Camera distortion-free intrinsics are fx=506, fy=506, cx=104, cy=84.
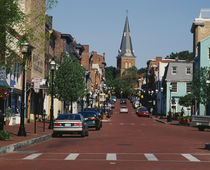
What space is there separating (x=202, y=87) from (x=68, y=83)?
14788mm

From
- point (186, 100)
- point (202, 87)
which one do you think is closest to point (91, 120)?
point (202, 87)

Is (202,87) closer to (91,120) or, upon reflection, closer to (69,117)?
(91,120)

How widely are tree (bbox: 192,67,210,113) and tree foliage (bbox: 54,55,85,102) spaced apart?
12812 mm

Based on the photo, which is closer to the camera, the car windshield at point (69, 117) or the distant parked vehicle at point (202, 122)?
the car windshield at point (69, 117)

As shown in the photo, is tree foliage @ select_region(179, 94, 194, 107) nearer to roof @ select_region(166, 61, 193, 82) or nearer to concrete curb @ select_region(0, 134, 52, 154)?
roof @ select_region(166, 61, 193, 82)

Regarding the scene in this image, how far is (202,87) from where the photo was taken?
184 feet

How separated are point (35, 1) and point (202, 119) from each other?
22.0 m

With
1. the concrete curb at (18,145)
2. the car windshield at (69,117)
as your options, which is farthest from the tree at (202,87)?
the concrete curb at (18,145)

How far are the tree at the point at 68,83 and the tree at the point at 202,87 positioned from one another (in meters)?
12.8

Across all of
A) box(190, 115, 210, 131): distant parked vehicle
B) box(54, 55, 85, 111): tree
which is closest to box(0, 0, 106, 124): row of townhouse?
box(54, 55, 85, 111): tree

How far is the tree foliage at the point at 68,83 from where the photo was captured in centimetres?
5434

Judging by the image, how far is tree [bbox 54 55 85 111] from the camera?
54.3 m

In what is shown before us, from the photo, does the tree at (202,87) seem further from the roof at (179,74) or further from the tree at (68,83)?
the roof at (179,74)

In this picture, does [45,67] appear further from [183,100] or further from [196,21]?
[183,100]
